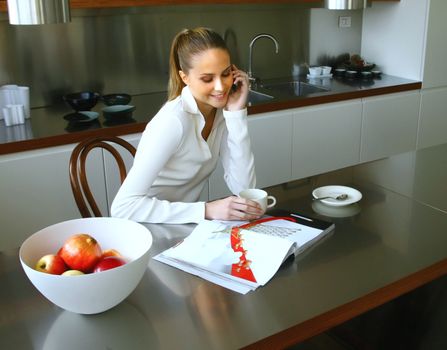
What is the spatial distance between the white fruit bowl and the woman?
0.91 feet

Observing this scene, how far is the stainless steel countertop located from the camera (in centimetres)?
105

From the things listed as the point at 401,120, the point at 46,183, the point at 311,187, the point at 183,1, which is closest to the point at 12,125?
the point at 46,183

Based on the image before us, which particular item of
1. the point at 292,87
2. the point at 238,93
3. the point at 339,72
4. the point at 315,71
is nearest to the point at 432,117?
the point at 339,72

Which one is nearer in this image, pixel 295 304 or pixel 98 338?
pixel 98 338

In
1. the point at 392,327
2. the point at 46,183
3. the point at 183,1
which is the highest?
the point at 183,1

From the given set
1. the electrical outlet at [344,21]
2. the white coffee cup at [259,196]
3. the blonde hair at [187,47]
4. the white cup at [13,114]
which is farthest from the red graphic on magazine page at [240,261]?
the electrical outlet at [344,21]

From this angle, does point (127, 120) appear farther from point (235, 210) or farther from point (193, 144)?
point (235, 210)

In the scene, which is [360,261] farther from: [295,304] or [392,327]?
[392,327]

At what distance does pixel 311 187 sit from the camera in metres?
1.79

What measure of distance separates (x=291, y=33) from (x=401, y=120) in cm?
91

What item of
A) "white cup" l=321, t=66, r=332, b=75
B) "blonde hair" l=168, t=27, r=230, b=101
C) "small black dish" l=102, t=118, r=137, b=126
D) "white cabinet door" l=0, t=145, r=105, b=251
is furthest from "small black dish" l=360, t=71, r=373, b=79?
"blonde hair" l=168, t=27, r=230, b=101

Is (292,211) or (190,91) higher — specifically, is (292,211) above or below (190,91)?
below

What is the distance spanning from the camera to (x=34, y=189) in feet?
7.90

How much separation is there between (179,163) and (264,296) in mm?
716
